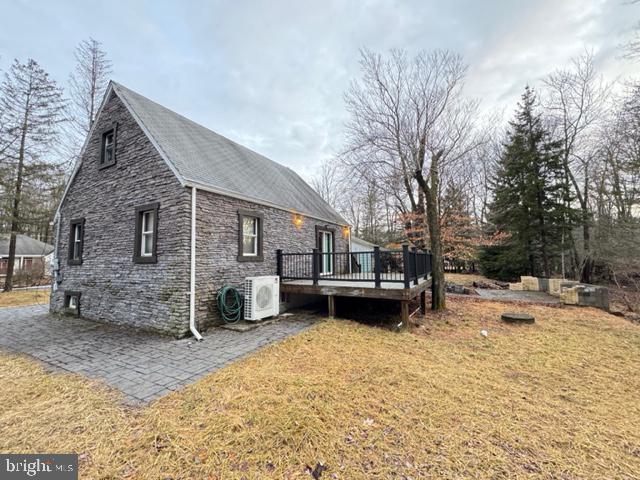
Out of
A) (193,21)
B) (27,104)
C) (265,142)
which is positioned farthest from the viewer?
(265,142)

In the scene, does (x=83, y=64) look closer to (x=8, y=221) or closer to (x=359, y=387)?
(x=8, y=221)

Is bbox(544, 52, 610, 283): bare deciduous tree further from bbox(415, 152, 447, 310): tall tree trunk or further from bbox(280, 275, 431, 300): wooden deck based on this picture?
bbox(280, 275, 431, 300): wooden deck

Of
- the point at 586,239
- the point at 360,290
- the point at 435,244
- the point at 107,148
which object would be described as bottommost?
the point at 360,290

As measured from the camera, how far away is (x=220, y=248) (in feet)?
21.5

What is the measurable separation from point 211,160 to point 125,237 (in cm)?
303

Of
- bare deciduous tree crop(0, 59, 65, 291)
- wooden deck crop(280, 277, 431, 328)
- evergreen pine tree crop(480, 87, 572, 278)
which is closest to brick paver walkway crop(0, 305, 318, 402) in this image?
wooden deck crop(280, 277, 431, 328)

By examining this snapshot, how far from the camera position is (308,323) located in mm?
6785

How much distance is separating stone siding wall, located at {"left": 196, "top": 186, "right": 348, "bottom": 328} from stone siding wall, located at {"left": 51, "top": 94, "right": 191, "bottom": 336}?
1.17ft

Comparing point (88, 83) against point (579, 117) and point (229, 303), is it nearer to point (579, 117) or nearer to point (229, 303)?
point (229, 303)

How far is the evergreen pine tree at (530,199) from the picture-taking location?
15.2 m

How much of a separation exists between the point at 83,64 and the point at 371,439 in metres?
19.4

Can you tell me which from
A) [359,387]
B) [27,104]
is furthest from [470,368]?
[27,104]

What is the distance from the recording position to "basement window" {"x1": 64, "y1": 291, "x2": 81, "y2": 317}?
777cm

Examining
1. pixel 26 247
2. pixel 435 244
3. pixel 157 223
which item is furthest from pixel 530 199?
pixel 26 247
